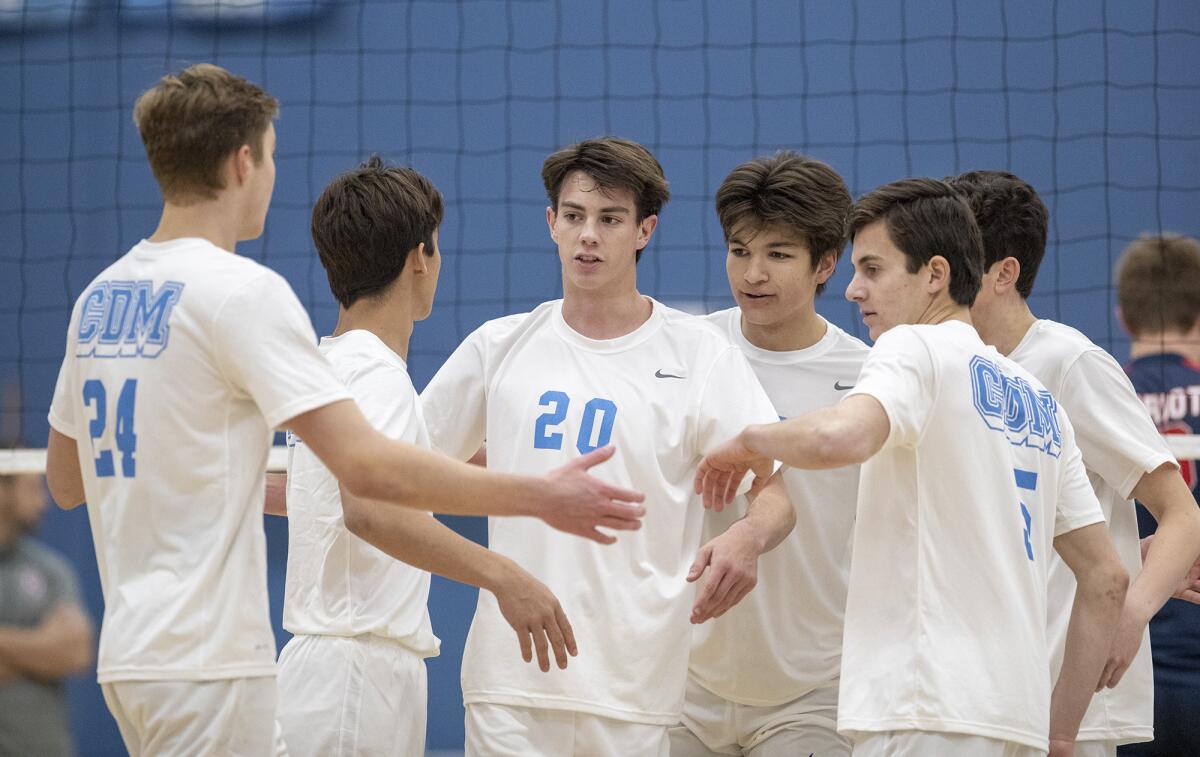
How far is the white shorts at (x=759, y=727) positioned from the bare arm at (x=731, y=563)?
508mm

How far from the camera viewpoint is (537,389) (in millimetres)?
3283

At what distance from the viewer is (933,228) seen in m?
3.06

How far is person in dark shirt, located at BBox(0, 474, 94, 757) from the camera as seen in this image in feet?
14.9

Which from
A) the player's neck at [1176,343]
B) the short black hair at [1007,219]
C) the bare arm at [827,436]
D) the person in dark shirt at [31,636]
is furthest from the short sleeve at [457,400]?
the player's neck at [1176,343]

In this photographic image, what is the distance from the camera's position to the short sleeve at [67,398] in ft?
8.41

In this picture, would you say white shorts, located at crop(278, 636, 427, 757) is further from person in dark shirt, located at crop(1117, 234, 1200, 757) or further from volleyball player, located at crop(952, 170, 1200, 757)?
person in dark shirt, located at crop(1117, 234, 1200, 757)

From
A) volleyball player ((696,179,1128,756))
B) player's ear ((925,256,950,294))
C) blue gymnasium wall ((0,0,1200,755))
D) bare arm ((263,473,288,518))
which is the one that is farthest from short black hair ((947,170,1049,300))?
blue gymnasium wall ((0,0,1200,755))

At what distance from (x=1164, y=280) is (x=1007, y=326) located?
10.8 feet

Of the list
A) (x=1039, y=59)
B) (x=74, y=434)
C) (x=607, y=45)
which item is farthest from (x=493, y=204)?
(x=74, y=434)

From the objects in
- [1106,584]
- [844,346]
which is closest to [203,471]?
[844,346]

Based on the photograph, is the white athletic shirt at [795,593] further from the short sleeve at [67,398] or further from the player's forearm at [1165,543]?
the short sleeve at [67,398]

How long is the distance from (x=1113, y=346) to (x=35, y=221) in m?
5.97

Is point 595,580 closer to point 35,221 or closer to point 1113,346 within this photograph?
point 1113,346

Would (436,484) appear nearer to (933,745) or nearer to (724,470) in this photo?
(724,470)
